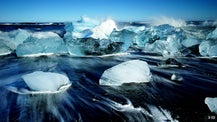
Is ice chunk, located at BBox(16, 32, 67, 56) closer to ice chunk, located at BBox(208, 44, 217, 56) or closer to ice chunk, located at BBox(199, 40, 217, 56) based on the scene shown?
ice chunk, located at BBox(199, 40, 217, 56)

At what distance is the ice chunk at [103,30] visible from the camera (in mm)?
8931

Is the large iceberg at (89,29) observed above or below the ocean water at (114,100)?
above

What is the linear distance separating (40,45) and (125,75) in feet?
16.2

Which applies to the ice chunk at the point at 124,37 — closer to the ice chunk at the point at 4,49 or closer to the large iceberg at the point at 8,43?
the large iceberg at the point at 8,43

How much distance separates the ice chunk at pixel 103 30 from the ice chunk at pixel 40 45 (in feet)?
4.60

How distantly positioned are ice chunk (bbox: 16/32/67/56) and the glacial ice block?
4.58 metres

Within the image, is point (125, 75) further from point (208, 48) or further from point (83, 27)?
point (83, 27)

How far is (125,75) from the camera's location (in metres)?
4.37

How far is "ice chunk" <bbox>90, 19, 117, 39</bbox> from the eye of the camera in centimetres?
893

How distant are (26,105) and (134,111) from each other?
161 cm

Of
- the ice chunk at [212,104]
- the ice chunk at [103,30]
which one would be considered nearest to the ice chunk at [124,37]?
the ice chunk at [103,30]

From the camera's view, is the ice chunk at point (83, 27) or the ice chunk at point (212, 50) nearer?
the ice chunk at point (212, 50)

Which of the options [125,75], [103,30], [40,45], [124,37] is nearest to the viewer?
[125,75]

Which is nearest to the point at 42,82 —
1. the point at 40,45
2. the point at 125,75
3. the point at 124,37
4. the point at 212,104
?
the point at 125,75
